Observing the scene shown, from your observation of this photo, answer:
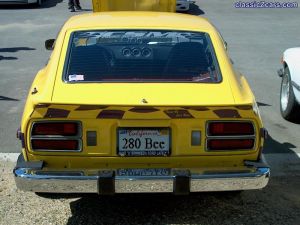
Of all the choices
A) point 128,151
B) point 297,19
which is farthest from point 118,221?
point 297,19

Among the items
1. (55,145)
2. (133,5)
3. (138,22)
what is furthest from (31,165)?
(133,5)

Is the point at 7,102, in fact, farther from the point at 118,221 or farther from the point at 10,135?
the point at 118,221

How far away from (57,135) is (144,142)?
64 centimetres

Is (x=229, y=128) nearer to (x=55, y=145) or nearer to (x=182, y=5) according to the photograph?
(x=55, y=145)

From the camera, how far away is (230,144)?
158 inches

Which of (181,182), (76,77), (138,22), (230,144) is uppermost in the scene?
(138,22)

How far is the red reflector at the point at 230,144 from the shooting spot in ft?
13.1

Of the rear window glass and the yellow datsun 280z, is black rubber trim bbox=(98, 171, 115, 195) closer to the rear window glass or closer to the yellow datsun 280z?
the yellow datsun 280z

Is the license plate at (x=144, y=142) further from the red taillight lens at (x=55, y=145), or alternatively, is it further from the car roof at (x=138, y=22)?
the car roof at (x=138, y=22)

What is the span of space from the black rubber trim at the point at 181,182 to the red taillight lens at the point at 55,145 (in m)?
0.76

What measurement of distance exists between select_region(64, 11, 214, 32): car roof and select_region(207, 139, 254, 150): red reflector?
135 cm

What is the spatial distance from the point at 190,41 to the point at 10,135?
2.92m

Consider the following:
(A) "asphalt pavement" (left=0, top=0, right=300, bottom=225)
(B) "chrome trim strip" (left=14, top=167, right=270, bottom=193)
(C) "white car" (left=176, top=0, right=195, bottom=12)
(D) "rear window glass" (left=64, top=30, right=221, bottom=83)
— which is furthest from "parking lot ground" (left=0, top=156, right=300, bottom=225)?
(C) "white car" (left=176, top=0, right=195, bottom=12)

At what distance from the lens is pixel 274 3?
2123cm
